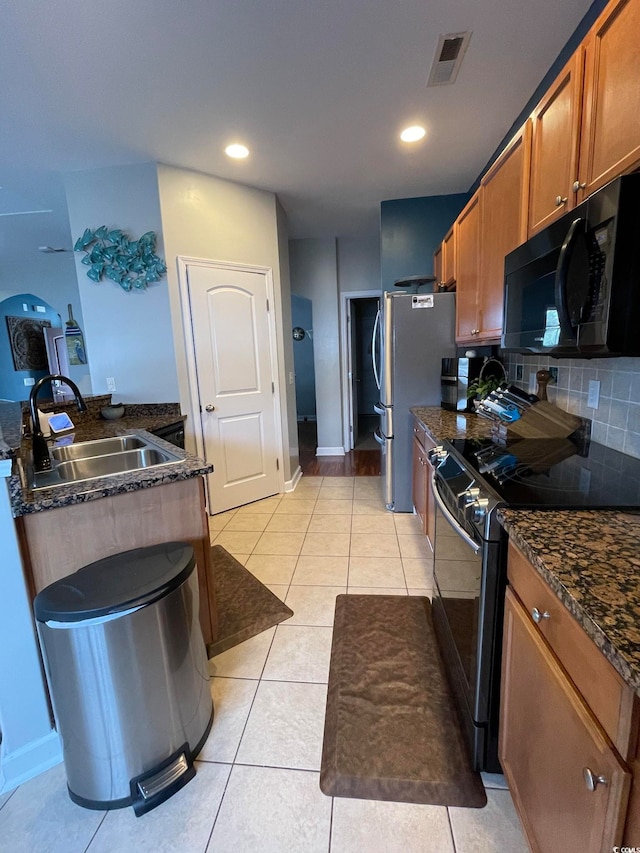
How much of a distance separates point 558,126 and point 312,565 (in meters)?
2.39

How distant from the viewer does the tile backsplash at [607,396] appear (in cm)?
141

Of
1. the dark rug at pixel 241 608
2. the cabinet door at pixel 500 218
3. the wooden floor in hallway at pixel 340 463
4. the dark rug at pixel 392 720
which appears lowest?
the dark rug at pixel 392 720

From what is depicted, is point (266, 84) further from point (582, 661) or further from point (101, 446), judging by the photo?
point (582, 661)

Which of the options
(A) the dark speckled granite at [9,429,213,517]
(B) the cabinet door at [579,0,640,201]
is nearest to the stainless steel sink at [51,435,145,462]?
(A) the dark speckled granite at [9,429,213,517]

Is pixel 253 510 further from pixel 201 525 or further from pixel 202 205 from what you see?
pixel 202 205

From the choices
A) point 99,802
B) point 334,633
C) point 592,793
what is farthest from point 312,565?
point 592,793

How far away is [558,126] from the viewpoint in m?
1.35

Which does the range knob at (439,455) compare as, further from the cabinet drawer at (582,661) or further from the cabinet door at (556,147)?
the cabinet door at (556,147)

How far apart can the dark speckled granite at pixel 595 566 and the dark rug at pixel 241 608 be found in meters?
1.41

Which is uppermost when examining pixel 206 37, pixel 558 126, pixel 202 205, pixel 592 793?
pixel 206 37

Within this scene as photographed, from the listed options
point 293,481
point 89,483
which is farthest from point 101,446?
point 293,481

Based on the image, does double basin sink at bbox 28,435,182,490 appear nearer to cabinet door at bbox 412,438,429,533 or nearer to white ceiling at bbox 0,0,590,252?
cabinet door at bbox 412,438,429,533

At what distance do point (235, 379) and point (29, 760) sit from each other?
2.57m

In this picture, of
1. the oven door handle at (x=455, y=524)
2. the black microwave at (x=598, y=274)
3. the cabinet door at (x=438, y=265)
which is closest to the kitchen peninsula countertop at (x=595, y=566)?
the oven door handle at (x=455, y=524)
